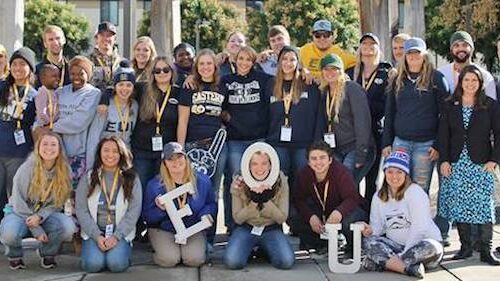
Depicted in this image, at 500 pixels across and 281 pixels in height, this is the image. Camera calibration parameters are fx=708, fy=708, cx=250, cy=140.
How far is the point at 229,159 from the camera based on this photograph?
24.7 feet

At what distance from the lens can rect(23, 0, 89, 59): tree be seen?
4597 cm

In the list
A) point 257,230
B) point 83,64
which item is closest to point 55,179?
point 83,64

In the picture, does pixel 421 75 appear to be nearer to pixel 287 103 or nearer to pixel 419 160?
pixel 419 160

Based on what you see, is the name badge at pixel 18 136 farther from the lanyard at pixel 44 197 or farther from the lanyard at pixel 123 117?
the lanyard at pixel 123 117

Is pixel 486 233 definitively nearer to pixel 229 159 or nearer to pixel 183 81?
pixel 229 159

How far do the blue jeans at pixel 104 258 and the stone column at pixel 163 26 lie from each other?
6642 mm

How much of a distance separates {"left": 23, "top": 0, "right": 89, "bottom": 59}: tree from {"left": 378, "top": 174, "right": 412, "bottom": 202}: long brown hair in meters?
41.0

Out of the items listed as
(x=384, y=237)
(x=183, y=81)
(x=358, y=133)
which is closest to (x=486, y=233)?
(x=384, y=237)

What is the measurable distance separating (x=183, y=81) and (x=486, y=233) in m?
3.43

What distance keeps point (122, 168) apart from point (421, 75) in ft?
10.2

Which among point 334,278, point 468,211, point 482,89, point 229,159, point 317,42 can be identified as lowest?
point 334,278

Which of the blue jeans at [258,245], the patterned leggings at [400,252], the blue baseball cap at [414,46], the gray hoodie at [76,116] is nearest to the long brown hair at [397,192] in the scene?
the patterned leggings at [400,252]

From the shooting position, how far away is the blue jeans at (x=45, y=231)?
651 centimetres

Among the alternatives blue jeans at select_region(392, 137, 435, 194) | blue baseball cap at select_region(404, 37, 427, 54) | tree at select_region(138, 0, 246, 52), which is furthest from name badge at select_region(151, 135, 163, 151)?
tree at select_region(138, 0, 246, 52)
